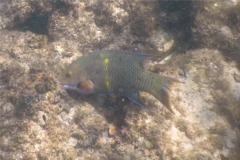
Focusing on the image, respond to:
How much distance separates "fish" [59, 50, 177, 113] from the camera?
141 inches

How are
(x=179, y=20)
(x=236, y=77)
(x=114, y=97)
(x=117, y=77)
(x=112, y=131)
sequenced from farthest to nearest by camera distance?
(x=179, y=20) < (x=236, y=77) < (x=114, y=97) < (x=112, y=131) < (x=117, y=77)

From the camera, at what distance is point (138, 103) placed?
360cm

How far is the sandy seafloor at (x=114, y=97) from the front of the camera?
3.68 meters

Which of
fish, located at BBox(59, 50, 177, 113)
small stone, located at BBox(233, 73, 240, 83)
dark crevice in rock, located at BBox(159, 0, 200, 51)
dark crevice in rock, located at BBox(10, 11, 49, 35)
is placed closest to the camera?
fish, located at BBox(59, 50, 177, 113)

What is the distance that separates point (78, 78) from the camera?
373cm

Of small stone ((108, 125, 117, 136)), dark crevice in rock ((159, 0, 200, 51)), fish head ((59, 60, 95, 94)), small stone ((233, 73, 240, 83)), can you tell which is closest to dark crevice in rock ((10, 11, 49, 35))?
fish head ((59, 60, 95, 94))

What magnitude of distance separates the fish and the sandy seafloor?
0.27 metres

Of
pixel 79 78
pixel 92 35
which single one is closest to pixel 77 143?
pixel 79 78

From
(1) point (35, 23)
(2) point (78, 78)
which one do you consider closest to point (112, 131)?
(2) point (78, 78)

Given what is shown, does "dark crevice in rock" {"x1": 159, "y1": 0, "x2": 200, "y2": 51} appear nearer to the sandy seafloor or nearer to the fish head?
the sandy seafloor

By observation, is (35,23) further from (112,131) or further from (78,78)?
(112,131)

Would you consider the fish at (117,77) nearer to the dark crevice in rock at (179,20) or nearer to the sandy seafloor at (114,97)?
the sandy seafloor at (114,97)

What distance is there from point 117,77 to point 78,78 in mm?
511

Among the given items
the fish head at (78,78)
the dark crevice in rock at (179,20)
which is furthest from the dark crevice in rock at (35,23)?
the dark crevice in rock at (179,20)
